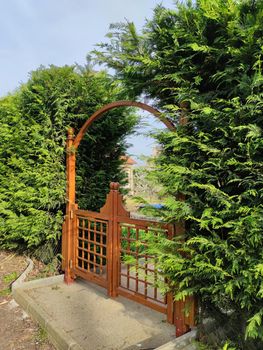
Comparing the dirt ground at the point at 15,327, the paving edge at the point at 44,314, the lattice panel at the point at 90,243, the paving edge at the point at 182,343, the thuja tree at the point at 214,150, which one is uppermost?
the thuja tree at the point at 214,150

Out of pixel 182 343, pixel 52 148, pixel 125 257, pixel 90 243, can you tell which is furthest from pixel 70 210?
pixel 182 343

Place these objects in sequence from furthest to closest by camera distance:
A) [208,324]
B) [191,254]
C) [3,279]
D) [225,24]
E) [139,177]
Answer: [3,279] < [139,177] < [208,324] < [191,254] < [225,24]

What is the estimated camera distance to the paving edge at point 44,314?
2460mm

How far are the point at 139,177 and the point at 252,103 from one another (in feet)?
3.38

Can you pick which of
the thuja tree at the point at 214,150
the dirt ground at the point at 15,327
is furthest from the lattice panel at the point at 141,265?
the dirt ground at the point at 15,327

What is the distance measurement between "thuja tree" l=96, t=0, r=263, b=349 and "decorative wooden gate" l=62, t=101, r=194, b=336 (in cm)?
24

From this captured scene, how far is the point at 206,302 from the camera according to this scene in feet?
6.71

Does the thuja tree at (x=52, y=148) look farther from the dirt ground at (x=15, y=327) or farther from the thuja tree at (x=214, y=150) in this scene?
the thuja tree at (x=214, y=150)

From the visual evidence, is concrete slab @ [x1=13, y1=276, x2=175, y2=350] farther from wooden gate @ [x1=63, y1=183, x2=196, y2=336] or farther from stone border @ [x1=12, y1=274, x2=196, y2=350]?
wooden gate @ [x1=63, y1=183, x2=196, y2=336]

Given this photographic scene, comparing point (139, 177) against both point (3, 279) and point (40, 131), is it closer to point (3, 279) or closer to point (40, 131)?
Answer: point (40, 131)

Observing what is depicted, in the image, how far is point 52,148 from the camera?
4.05 m

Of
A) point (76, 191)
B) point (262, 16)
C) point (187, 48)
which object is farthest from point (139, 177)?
point (76, 191)

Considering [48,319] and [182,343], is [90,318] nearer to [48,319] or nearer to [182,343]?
[48,319]

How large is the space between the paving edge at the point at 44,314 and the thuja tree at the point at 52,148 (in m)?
0.58
